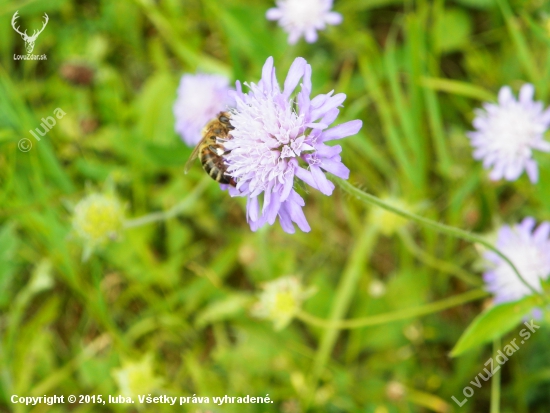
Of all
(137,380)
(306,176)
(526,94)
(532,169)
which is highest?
(526,94)

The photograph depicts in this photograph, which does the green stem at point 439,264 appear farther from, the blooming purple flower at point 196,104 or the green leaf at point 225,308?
the blooming purple flower at point 196,104

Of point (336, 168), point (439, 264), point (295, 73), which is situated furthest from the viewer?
point (439, 264)

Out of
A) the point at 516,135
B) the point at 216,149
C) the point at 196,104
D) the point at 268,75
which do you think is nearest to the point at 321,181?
the point at 268,75

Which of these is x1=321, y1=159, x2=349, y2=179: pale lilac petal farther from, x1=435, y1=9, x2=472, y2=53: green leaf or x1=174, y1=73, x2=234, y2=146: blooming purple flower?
x1=435, y1=9, x2=472, y2=53: green leaf

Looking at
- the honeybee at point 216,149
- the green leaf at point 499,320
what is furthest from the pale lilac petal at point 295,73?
the green leaf at point 499,320

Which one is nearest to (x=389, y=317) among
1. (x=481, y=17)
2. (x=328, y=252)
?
(x=328, y=252)

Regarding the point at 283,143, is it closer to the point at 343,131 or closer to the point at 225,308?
the point at 343,131
